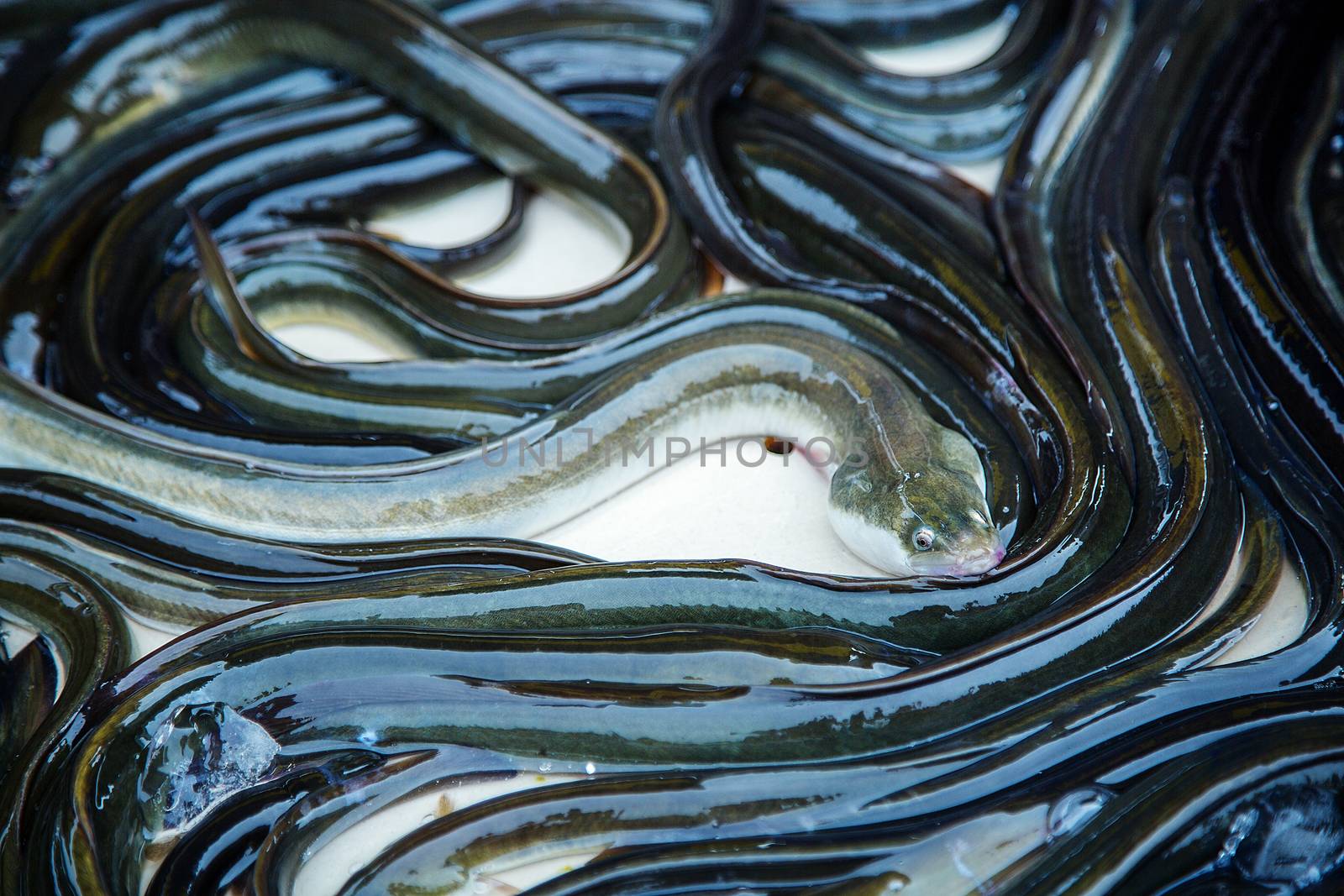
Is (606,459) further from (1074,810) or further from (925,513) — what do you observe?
(1074,810)

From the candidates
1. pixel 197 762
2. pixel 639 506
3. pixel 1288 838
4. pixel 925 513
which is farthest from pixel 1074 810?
pixel 197 762

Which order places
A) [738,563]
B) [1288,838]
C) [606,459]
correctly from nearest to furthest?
[1288,838]
[738,563]
[606,459]

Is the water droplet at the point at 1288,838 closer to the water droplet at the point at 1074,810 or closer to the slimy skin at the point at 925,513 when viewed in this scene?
the water droplet at the point at 1074,810

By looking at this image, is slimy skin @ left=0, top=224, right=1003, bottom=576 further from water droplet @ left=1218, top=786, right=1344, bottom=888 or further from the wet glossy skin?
water droplet @ left=1218, top=786, right=1344, bottom=888

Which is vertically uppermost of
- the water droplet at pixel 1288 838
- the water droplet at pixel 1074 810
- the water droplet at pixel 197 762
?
the water droplet at pixel 197 762

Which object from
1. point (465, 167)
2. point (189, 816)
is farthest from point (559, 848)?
point (465, 167)

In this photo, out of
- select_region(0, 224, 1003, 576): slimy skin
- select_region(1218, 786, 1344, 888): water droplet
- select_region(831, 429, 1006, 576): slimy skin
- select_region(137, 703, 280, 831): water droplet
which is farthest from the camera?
select_region(0, 224, 1003, 576): slimy skin

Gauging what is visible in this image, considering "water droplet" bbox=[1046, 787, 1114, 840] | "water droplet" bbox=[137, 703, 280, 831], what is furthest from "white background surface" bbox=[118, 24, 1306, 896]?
"water droplet" bbox=[137, 703, 280, 831]

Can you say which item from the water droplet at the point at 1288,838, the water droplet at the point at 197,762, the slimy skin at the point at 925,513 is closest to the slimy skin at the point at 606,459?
the slimy skin at the point at 925,513
